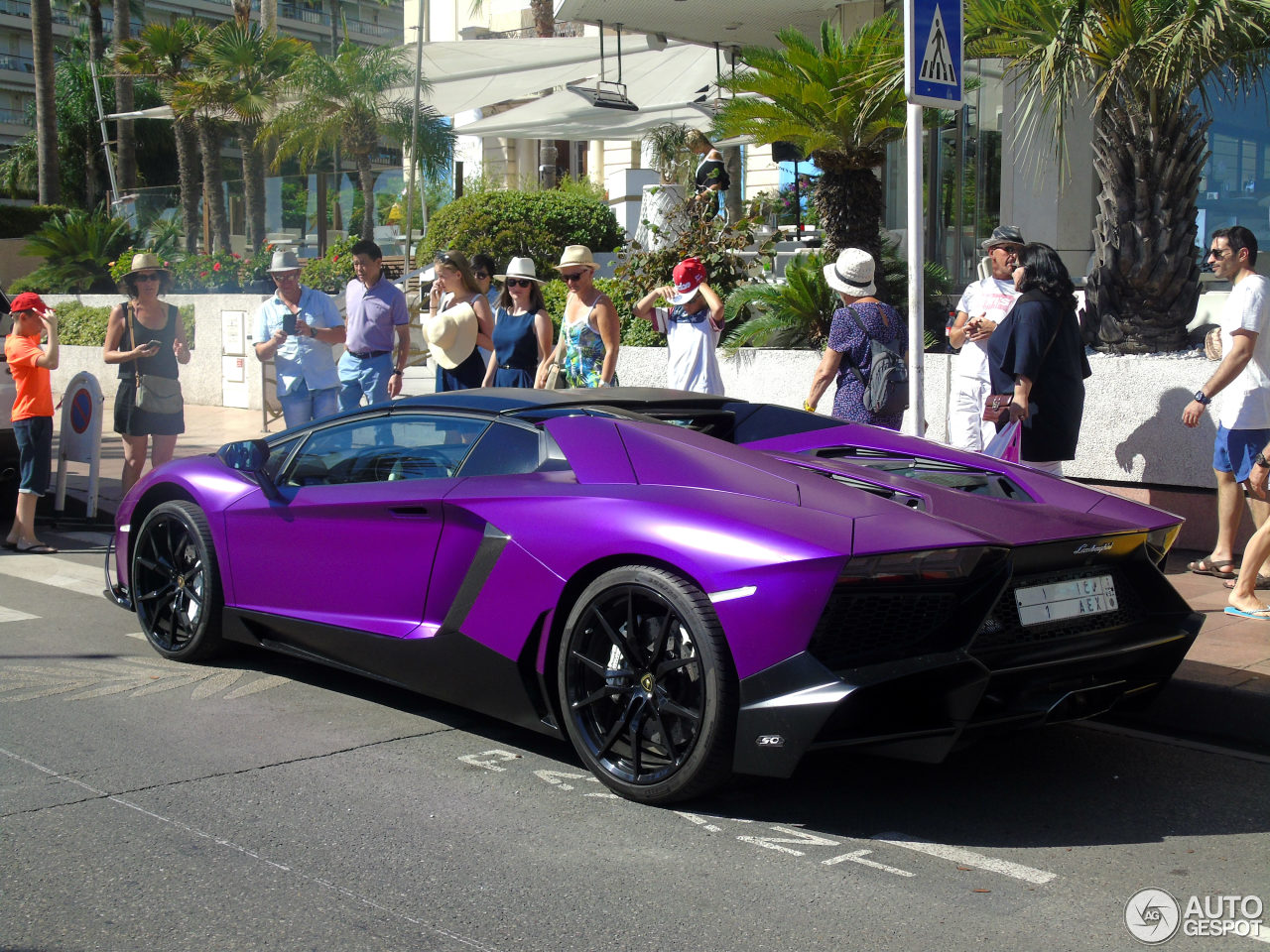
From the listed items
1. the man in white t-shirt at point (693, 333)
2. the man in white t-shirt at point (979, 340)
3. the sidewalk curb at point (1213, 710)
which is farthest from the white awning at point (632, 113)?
the sidewalk curb at point (1213, 710)

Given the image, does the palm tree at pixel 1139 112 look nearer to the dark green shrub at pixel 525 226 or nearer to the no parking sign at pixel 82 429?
the no parking sign at pixel 82 429

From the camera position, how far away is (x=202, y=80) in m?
29.1

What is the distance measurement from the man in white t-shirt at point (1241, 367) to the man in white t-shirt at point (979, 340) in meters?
1.24

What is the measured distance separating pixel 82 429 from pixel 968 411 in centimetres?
619

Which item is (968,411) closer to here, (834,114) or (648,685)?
(834,114)

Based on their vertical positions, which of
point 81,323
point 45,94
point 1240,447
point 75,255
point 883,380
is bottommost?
point 1240,447

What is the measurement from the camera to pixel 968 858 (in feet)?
12.5


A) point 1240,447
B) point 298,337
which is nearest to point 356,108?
point 298,337

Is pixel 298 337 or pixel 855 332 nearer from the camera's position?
pixel 855 332

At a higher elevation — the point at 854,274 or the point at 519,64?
the point at 519,64

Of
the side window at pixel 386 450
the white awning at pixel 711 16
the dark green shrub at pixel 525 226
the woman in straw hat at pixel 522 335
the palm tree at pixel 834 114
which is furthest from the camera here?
the dark green shrub at pixel 525 226

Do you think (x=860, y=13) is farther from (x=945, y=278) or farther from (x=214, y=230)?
(x=214, y=230)

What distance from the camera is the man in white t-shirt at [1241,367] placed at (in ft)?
21.5

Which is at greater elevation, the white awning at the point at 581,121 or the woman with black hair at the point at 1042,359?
the white awning at the point at 581,121
